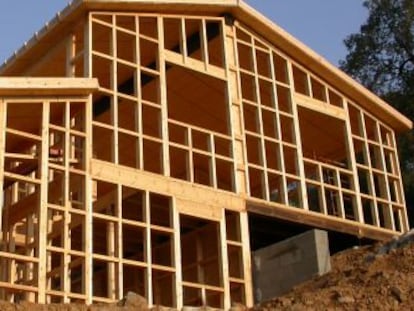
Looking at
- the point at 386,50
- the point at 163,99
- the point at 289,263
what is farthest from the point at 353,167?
the point at 386,50

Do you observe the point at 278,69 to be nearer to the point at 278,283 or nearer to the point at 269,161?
the point at 269,161

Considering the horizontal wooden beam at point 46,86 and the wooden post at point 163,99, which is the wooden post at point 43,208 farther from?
the wooden post at point 163,99

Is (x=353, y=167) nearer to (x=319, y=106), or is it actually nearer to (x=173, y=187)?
(x=319, y=106)

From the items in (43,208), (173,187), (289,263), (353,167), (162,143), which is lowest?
(289,263)

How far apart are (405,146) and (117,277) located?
27.6m

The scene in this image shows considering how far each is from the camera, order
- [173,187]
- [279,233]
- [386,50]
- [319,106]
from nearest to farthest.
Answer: [173,187], [279,233], [319,106], [386,50]

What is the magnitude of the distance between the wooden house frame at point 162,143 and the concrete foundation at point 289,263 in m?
0.51

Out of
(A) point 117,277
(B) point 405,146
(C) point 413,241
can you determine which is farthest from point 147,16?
(B) point 405,146

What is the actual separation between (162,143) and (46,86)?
3.40m

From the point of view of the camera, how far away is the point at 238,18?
22797 millimetres

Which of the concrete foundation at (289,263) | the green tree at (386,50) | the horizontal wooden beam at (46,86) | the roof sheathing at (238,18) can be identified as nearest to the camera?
the horizontal wooden beam at (46,86)

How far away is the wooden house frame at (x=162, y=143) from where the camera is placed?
17469mm

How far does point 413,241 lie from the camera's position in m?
16.2

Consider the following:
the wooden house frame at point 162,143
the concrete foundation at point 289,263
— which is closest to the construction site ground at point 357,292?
the wooden house frame at point 162,143
